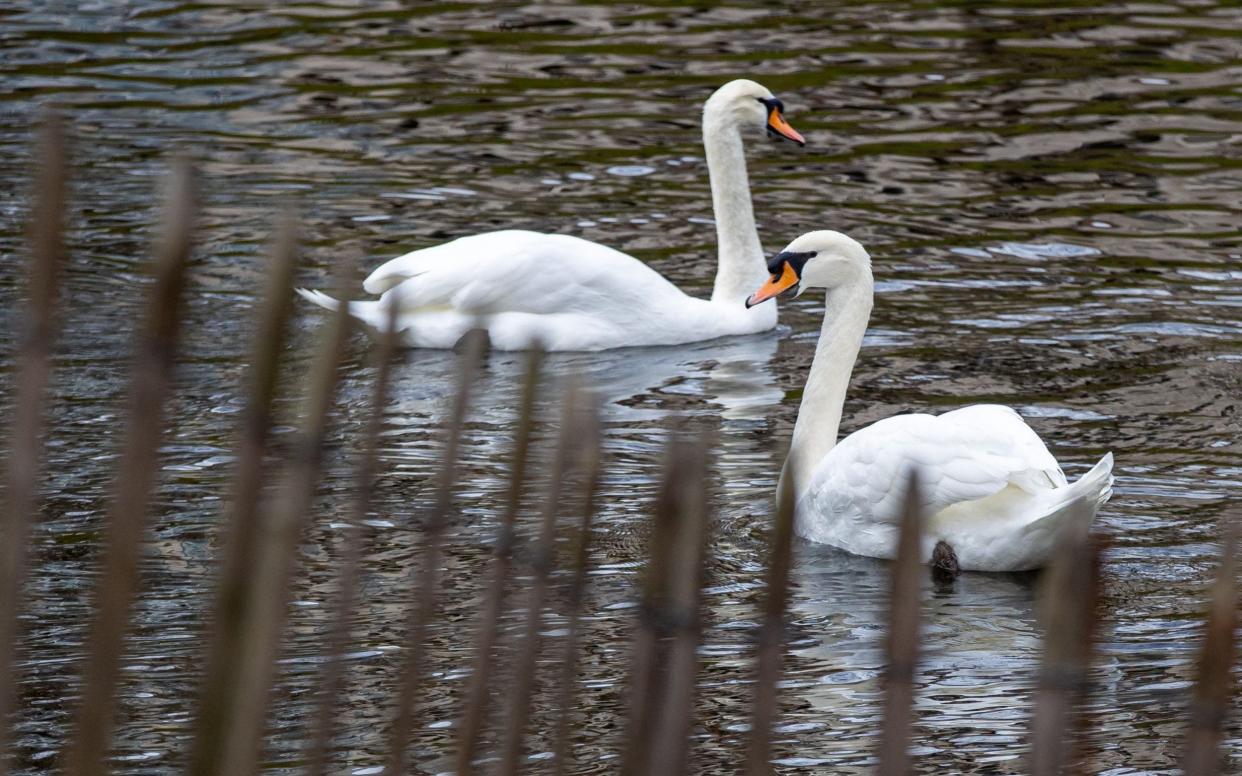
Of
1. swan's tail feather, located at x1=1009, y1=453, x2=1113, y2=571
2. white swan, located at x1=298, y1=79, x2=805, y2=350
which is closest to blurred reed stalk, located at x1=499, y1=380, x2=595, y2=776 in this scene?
swan's tail feather, located at x1=1009, y1=453, x2=1113, y2=571

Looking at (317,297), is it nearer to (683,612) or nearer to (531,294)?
(531,294)

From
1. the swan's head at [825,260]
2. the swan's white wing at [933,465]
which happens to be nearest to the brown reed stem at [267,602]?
the swan's white wing at [933,465]

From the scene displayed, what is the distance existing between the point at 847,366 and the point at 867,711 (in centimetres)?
243

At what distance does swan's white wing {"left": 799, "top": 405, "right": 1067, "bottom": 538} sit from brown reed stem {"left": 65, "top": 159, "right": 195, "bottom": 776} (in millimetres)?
A: 4053

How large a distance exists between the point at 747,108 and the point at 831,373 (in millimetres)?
3424

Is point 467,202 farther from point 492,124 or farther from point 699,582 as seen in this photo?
point 699,582

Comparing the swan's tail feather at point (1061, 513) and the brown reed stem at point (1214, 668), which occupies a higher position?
the brown reed stem at point (1214, 668)

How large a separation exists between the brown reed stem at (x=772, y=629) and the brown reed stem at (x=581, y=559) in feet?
0.66

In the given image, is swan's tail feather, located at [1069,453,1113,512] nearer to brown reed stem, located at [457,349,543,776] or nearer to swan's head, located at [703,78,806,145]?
brown reed stem, located at [457,349,543,776]

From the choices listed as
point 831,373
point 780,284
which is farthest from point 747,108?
point 831,373

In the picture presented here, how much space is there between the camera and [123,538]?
2.05 m

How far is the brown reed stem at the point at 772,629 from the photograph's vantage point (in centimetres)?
200

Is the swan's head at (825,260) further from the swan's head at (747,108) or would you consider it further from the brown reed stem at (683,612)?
the brown reed stem at (683,612)

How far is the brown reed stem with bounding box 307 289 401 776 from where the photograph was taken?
217cm
